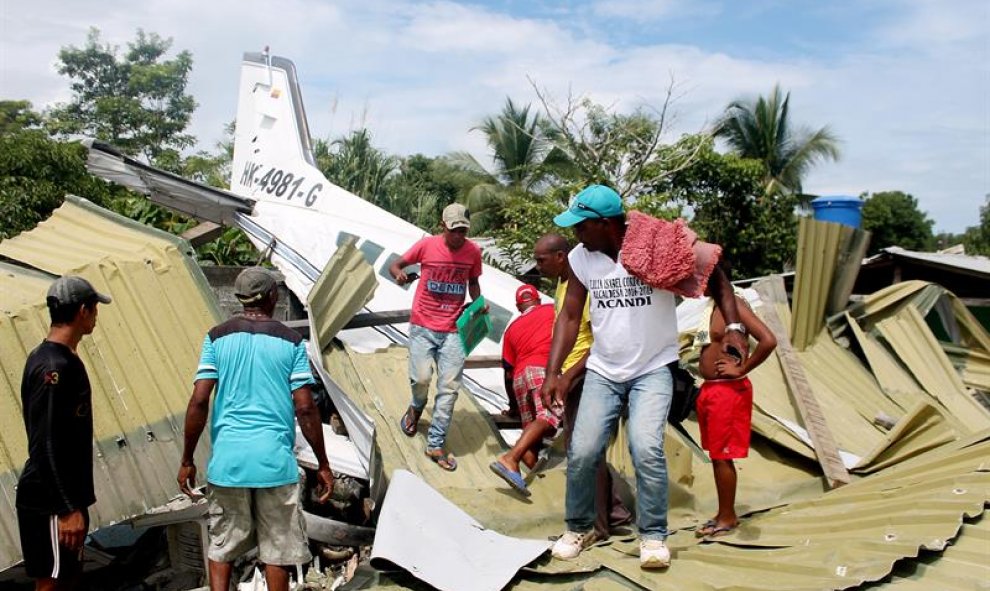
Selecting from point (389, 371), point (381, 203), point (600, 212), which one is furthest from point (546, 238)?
point (381, 203)

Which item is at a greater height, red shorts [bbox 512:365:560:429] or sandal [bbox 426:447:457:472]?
red shorts [bbox 512:365:560:429]

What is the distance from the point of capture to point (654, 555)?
359 centimetres

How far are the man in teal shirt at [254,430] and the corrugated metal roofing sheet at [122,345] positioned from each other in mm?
771

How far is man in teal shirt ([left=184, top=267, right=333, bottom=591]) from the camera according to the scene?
328cm

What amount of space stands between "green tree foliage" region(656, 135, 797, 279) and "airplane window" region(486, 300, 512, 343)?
10897mm

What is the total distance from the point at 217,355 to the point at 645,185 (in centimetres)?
1544

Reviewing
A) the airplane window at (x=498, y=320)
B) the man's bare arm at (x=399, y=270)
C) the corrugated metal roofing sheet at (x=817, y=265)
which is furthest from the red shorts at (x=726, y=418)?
the airplane window at (x=498, y=320)

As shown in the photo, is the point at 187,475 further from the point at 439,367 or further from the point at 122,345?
the point at 439,367

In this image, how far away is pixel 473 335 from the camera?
5328 millimetres

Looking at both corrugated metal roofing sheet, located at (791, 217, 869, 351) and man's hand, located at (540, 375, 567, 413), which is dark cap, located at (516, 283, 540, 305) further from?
corrugated metal roofing sheet, located at (791, 217, 869, 351)

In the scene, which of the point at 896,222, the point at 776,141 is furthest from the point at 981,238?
the point at 776,141

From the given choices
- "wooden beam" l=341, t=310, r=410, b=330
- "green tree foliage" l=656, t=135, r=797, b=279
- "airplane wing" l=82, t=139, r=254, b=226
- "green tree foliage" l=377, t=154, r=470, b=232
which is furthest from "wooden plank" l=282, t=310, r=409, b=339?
"green tree foliage" l=377, t=154, r=470, b=232

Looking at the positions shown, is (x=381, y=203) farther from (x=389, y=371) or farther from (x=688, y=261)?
(x=688, y=261)

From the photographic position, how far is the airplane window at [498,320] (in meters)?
7.82
